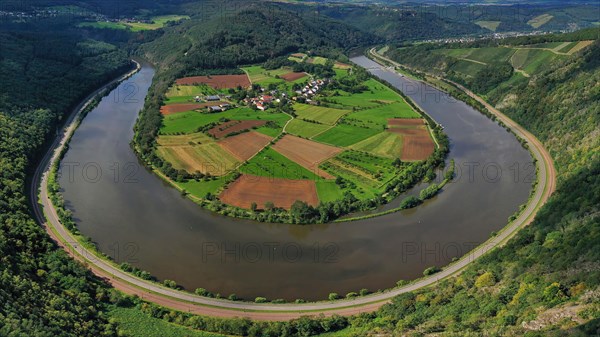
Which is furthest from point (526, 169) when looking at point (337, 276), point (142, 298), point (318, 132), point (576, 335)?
point (142, 298)

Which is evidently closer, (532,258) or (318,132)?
(532,258)

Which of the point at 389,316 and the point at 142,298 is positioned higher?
the point at 389,316

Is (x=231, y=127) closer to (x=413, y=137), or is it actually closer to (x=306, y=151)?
(x=306, y=151)

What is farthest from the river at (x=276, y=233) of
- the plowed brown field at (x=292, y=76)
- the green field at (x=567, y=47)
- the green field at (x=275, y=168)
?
the plowed brown field at (x=292, y=76)

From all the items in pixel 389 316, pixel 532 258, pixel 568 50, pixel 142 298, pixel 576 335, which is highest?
pixel 568 50

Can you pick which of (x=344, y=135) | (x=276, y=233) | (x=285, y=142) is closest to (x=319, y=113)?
(x=344, y=135)

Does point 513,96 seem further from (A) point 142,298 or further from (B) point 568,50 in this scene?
(A) point 142,298

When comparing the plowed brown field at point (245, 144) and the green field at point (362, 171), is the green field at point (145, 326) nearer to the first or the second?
the green field at point (362, 171)

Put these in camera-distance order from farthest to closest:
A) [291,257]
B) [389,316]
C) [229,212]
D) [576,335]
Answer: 1. [229,212]
2. [291,257]
3. [389,316]
4. [576,335]
